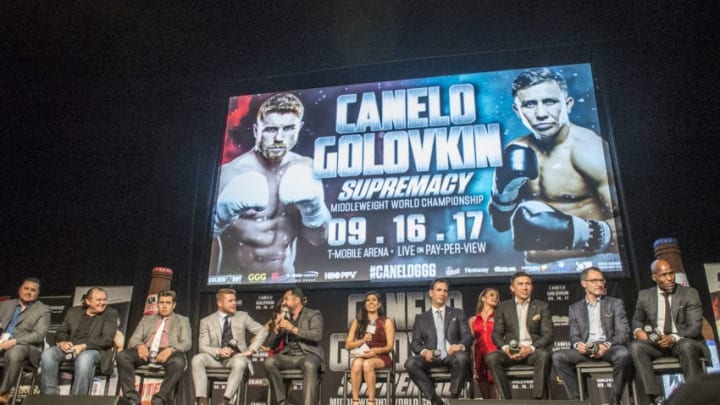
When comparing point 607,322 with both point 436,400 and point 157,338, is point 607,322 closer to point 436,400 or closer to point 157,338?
point 436,400

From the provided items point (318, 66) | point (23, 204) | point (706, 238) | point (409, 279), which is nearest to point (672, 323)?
point (706, 238)

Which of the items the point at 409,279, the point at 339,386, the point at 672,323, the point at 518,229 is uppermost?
the point at 518,229

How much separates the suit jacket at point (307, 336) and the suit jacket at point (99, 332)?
1282 mm

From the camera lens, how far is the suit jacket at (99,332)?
15.8 feet

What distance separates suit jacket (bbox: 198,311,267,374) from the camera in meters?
5.02

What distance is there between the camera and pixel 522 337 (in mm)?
4617

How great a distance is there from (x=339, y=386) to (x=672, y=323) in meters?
2.90

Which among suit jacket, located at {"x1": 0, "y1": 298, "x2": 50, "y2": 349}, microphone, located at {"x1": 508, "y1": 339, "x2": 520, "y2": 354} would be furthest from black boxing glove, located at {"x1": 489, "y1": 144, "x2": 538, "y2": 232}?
suit jacket, located at {"x1": 0, "y1": 298, "x2": 50, "y2": 349}

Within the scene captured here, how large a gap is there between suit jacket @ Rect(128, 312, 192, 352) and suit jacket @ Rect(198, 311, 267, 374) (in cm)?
12

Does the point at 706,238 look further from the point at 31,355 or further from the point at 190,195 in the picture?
the point at 31,355

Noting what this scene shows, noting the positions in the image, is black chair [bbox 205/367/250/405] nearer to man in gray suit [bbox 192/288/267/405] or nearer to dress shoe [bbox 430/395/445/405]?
man in gray suit [bbox 192/288/267/405]

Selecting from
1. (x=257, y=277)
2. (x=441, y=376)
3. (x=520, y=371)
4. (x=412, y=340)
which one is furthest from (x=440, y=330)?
(x=257, y=277)

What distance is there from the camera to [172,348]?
15.8 feet

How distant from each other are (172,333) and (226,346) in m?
0.47
